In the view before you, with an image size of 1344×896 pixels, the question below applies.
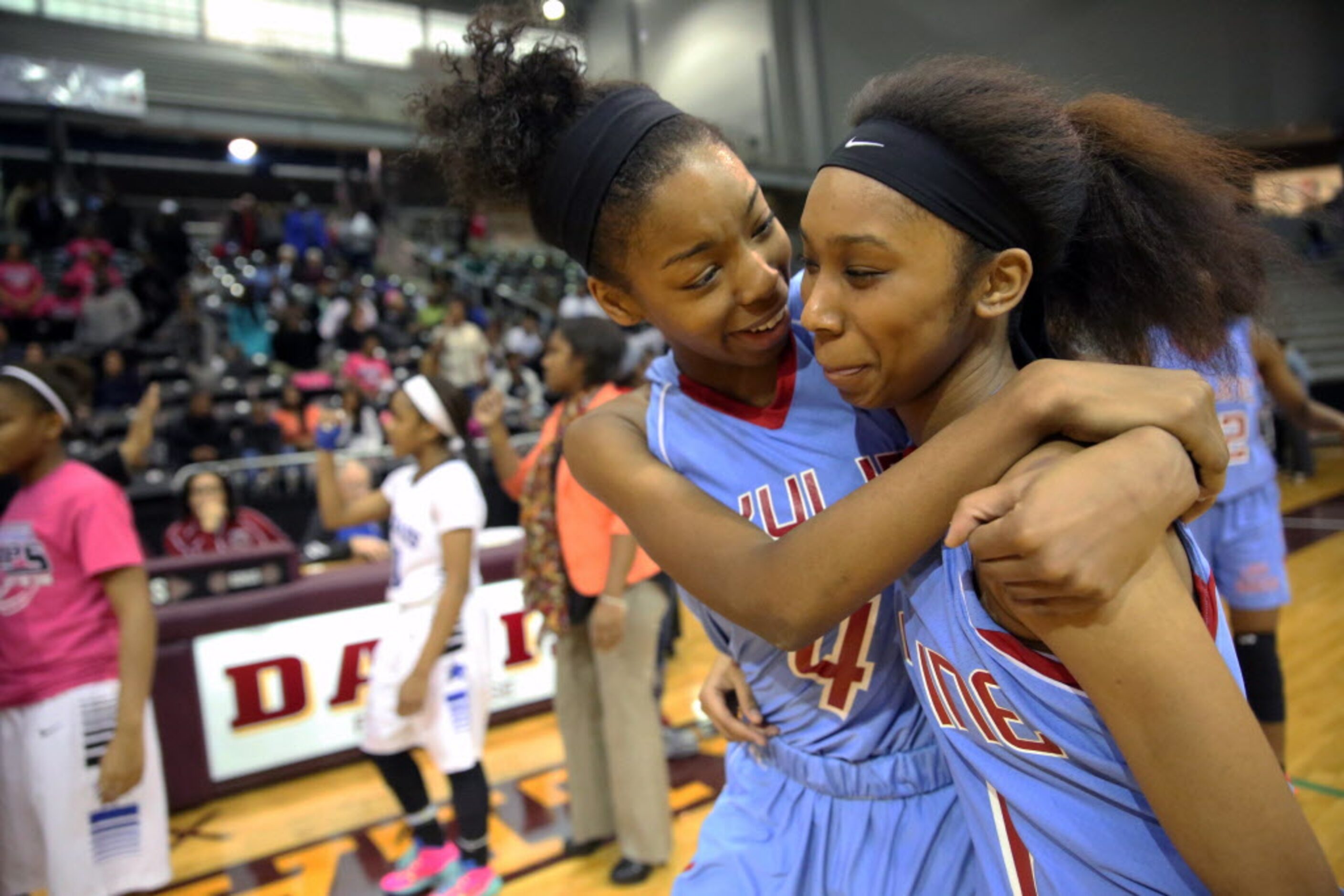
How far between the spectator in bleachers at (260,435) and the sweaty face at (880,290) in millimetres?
8096

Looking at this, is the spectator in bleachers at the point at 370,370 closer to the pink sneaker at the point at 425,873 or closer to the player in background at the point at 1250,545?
the pink sneaker at the point at 425,873

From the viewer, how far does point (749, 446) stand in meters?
1.25

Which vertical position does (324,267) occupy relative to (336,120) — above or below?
below

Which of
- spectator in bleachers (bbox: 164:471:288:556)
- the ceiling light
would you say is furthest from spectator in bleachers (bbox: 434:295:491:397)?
the ceiling light

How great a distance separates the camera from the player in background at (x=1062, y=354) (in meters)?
0.73

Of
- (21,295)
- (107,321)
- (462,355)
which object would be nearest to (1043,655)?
(462,355)

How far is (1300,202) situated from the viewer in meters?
1.22

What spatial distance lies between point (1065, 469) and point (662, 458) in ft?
2.09

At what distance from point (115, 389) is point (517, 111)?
942 centimetres

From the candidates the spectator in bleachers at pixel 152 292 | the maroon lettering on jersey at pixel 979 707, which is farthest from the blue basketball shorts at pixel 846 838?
the spectator in bleachers at pixel 152 292

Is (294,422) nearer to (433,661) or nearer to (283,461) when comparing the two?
(283,461)

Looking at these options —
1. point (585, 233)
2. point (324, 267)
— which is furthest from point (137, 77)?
point (585, 233)

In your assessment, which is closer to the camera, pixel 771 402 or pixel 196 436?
pixel 771 402

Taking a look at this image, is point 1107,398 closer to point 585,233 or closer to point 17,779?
point 585,233
